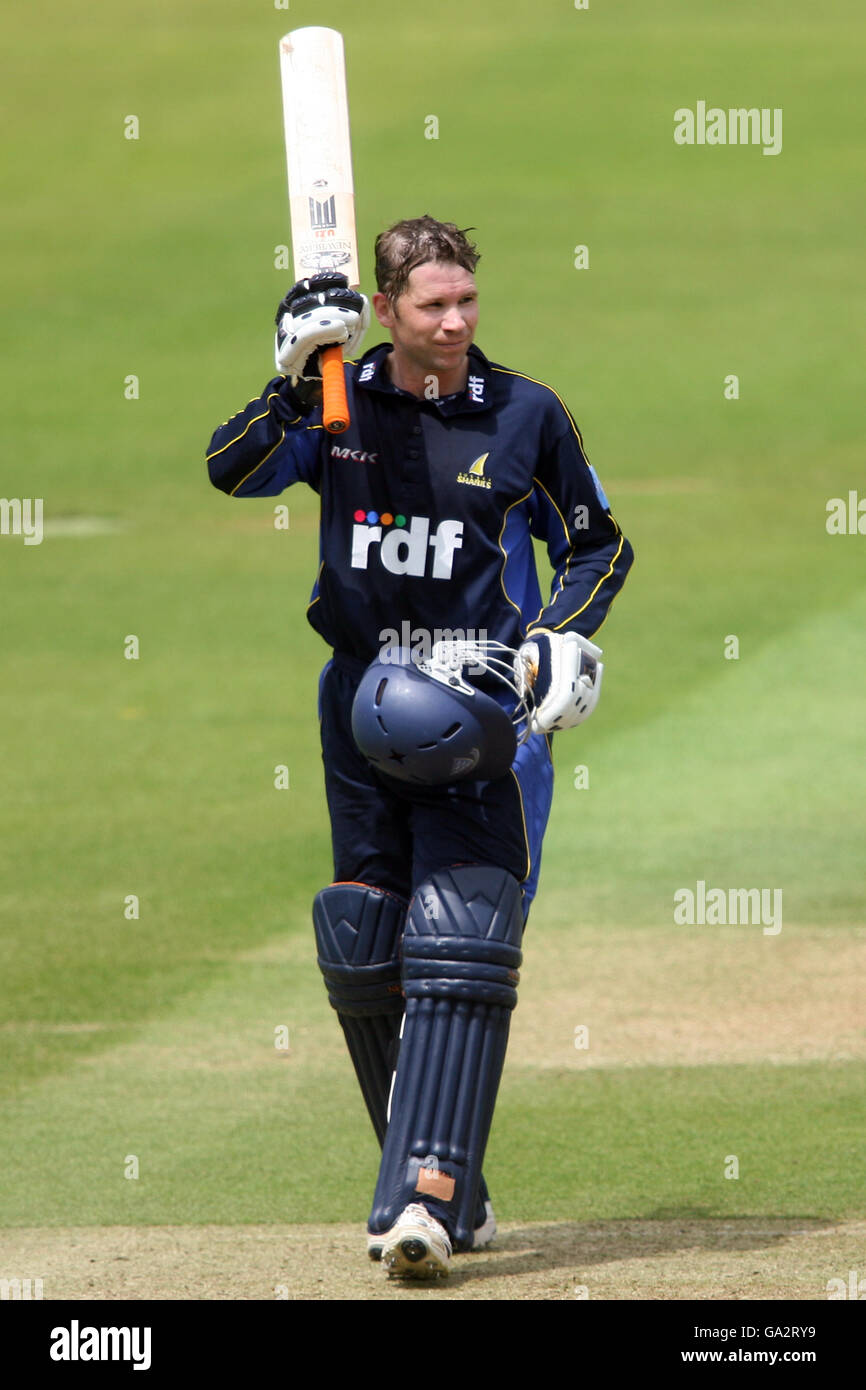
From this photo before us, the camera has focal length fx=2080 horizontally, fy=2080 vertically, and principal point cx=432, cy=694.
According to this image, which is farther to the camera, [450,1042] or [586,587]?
[586,587]

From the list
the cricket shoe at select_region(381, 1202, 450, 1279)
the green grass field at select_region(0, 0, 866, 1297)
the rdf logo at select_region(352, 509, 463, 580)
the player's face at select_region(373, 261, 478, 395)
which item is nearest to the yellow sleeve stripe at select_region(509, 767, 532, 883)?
the rdf logo at select_region(352, 509, 463, 580)

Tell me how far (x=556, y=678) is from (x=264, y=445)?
83 cm

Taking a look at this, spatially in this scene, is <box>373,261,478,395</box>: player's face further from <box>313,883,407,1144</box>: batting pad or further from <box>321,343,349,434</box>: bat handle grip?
<box>313,883,407,1144</box>: batting pad

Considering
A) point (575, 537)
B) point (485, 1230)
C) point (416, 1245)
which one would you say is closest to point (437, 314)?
point (575, 537)

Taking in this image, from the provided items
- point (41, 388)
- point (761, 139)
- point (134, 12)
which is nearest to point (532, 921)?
point (41, 388)

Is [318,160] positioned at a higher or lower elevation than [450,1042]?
higher

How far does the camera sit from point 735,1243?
476cm

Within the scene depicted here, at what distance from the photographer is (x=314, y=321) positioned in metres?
4.47

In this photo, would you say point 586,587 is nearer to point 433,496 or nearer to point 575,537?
point 575,537

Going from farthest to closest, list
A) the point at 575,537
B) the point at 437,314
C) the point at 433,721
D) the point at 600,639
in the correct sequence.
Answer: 1. the point at 600,639
2. the point at 575,537
3. the point at 437,314
4. the point at 433,721

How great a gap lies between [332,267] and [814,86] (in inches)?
985

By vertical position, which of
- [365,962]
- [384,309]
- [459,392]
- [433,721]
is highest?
[384,309]

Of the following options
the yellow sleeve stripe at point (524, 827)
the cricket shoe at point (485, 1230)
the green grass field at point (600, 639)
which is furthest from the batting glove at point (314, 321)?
the green grass field at point (600, 639)

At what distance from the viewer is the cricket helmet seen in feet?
14.3
